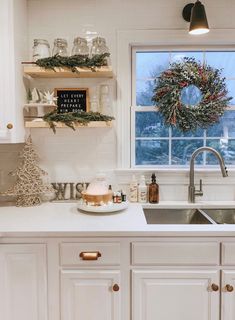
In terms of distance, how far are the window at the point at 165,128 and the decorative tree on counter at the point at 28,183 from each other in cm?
73

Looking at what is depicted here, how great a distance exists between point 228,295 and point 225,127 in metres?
1.24

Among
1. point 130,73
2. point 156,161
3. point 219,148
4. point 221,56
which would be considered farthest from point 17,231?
point 221,56

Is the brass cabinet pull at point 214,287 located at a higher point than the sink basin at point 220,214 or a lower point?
lower

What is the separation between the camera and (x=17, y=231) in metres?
1.70

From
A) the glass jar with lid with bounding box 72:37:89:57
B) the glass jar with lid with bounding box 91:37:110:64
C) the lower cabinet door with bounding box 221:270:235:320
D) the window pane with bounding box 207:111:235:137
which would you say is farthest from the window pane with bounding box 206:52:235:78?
the lower cabinet door with bounding box 221:270:235:320

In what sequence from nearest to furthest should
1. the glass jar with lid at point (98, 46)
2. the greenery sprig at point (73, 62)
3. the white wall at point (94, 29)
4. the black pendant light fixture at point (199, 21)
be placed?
the black pendant light fixture at point (199, 21)
the greenery sprig at point (73, 62)
the glass jar with lid at point (98, 46)
the white wall at point (94, 29)

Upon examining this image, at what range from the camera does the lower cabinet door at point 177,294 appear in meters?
1.72

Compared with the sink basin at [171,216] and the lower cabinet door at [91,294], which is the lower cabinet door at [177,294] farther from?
the sink basin at [171,216]

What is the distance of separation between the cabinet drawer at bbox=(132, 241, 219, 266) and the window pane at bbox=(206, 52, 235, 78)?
1.37m

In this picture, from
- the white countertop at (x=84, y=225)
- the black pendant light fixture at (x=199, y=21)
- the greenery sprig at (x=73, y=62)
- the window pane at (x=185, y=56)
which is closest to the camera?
the white countertop at (x=84, y=225)

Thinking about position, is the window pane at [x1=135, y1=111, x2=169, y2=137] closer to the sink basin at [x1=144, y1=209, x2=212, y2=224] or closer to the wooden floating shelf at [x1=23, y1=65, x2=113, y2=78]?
the wooden floating shelf at [x1=23, y1=65, x2=113, y2=78]

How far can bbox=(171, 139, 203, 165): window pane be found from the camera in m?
2.45


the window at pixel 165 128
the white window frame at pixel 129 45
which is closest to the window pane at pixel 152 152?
the window at pixel 165 128

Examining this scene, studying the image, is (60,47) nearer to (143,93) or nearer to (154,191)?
(143,93)
